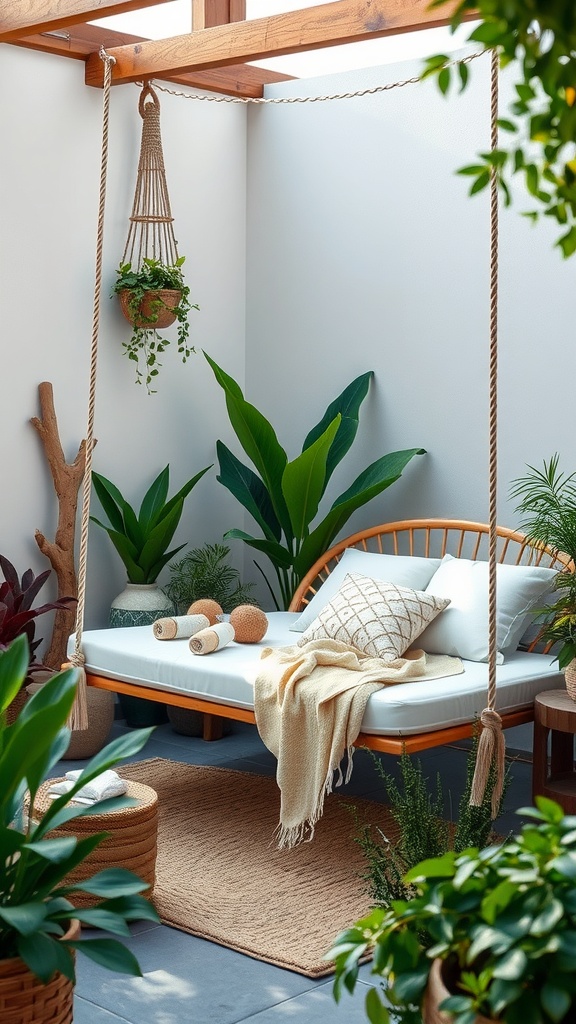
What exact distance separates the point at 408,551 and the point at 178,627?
49.8 inches

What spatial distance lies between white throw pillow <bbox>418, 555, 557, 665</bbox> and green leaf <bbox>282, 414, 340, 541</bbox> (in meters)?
0.89

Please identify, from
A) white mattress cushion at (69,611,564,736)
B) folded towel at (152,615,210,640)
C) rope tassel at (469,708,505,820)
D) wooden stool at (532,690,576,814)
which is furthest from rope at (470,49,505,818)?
folded towel at (152,615,210,640)

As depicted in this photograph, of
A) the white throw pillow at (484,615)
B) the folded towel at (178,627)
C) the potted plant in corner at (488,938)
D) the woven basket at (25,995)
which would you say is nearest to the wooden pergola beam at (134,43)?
the folded towel at (178,627)

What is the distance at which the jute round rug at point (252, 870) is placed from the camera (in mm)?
3119

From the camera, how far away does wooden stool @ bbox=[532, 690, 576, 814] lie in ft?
12.0

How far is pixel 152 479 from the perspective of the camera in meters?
5.58

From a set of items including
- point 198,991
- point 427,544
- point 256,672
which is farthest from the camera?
point 427,544

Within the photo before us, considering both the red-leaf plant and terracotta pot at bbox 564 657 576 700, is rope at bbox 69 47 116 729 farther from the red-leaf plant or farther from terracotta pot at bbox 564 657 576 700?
terracotta pot at bbox 564 657 576 700

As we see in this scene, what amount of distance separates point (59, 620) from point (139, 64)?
7.66 feet

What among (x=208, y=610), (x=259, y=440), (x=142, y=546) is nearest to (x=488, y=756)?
(x=208, y=610)

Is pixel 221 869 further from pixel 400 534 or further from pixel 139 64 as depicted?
pixel 139 64

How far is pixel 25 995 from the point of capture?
1704 millimetres

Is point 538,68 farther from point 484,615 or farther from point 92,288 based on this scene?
point 92,288

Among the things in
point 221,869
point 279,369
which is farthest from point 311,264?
point 221,869
